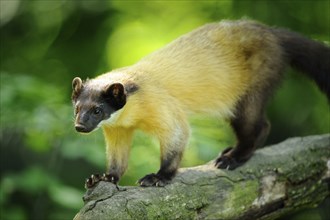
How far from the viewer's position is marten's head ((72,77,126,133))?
6598mm

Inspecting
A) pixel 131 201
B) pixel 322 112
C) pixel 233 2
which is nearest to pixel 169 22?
pixel 233 2

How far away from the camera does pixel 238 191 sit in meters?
7.07

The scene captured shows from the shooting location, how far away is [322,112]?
11945 mm

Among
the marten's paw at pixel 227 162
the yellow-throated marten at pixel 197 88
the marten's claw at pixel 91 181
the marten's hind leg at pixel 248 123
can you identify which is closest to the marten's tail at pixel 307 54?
the yellow-throated marten at pixel 197 88

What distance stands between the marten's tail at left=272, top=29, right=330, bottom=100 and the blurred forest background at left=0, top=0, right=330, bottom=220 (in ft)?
1.19

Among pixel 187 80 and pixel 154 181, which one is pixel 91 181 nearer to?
pixel 154 181

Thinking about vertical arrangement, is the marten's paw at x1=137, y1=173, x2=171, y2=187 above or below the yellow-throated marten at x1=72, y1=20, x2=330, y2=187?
below

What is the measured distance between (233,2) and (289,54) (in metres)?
4.77

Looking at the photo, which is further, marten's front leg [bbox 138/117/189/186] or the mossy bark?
marten's front leg [bbox 138/117/189/186]

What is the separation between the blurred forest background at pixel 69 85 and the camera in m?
8.87

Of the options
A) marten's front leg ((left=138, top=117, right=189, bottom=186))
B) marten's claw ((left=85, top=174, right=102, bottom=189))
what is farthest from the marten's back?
marten's claw ((left=85, top=174, right=102, bottom=189))

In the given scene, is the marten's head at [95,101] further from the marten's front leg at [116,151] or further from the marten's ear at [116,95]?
the marten's front leg at [116,151]

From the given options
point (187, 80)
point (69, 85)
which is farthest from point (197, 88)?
point (69, 85)

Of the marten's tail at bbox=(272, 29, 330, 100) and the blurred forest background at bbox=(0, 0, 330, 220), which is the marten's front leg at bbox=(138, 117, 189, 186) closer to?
the blurred forest background at bbox=(0, 0, 330, 220)
